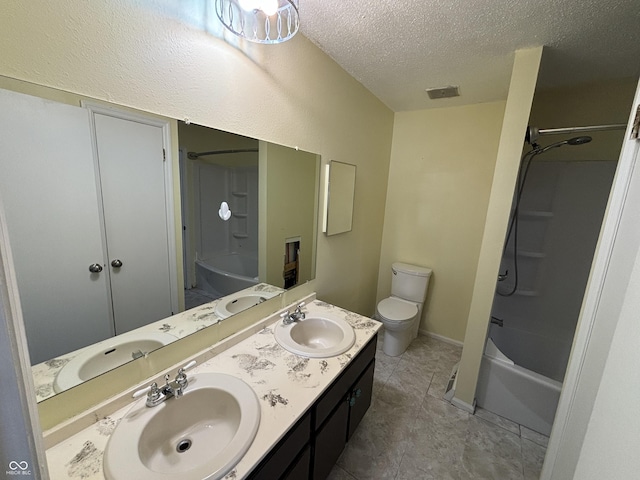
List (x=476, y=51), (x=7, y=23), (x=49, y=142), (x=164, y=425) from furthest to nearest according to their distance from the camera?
(x=476, y=51) < (x=164, y=425) < (x=49, y=142) < (x=7, y=23)

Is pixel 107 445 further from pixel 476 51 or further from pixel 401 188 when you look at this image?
pixel 401 188

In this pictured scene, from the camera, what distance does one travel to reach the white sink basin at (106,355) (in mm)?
785

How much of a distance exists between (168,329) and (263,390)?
45 centimetres

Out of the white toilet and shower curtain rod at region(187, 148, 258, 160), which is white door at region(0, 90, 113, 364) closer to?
shower curtain rod at region(187, 148, 258, 160)

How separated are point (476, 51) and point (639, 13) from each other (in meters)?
0.64

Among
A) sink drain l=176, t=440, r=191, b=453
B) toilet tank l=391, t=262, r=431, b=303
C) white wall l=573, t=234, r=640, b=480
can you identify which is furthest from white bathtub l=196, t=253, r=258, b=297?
toilet tank l=391, t=262, r=431, b=303

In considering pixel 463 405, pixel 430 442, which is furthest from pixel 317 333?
pixel 463 405

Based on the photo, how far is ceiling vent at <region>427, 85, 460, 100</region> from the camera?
2.01 meters

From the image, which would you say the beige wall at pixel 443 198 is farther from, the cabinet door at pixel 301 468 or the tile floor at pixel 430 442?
A: the cabinet door at pixel 301 468

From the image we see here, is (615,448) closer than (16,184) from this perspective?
Yes

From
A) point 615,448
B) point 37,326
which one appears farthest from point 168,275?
point 615,448

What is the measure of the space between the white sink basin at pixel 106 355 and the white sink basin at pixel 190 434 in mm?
168

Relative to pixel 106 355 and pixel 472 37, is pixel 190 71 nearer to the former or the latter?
pixel 106 355

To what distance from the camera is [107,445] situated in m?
0.73
